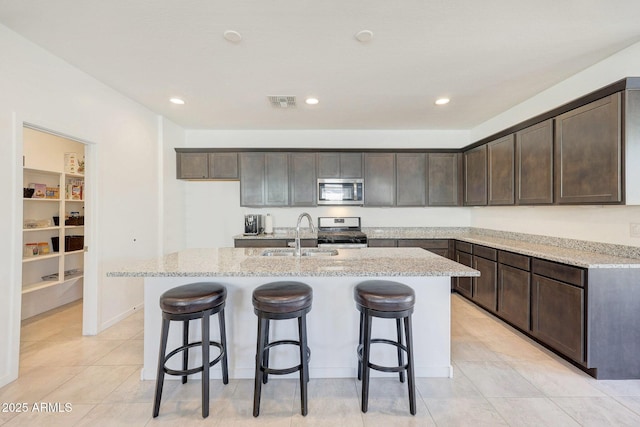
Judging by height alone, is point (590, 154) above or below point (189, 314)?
above

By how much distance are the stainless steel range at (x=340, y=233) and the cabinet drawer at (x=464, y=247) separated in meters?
1.34

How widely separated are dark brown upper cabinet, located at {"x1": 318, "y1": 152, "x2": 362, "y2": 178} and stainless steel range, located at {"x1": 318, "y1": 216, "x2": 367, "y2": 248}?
739 millimetres

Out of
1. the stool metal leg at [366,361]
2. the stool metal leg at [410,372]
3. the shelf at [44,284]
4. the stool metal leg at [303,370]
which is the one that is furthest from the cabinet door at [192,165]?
the stool metal leg at [410,372]

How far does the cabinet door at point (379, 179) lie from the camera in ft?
14.1

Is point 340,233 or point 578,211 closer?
point 578,211

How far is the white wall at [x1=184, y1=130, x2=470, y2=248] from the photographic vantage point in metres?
4.52

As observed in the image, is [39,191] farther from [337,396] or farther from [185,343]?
[337,396]

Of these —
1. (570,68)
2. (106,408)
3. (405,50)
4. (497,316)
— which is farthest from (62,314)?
(570,68)

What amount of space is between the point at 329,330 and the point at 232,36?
2416 mm

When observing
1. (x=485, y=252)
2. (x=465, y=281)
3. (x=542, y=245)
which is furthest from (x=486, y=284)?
(x=542, y=245)

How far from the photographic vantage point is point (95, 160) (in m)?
2.88

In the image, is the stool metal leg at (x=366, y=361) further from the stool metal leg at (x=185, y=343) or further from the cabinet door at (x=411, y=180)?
the cabinet door at (x=411, y=180)

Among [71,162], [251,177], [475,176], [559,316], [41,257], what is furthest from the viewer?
[251,177]

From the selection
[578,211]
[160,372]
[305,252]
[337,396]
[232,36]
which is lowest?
[337,396]
